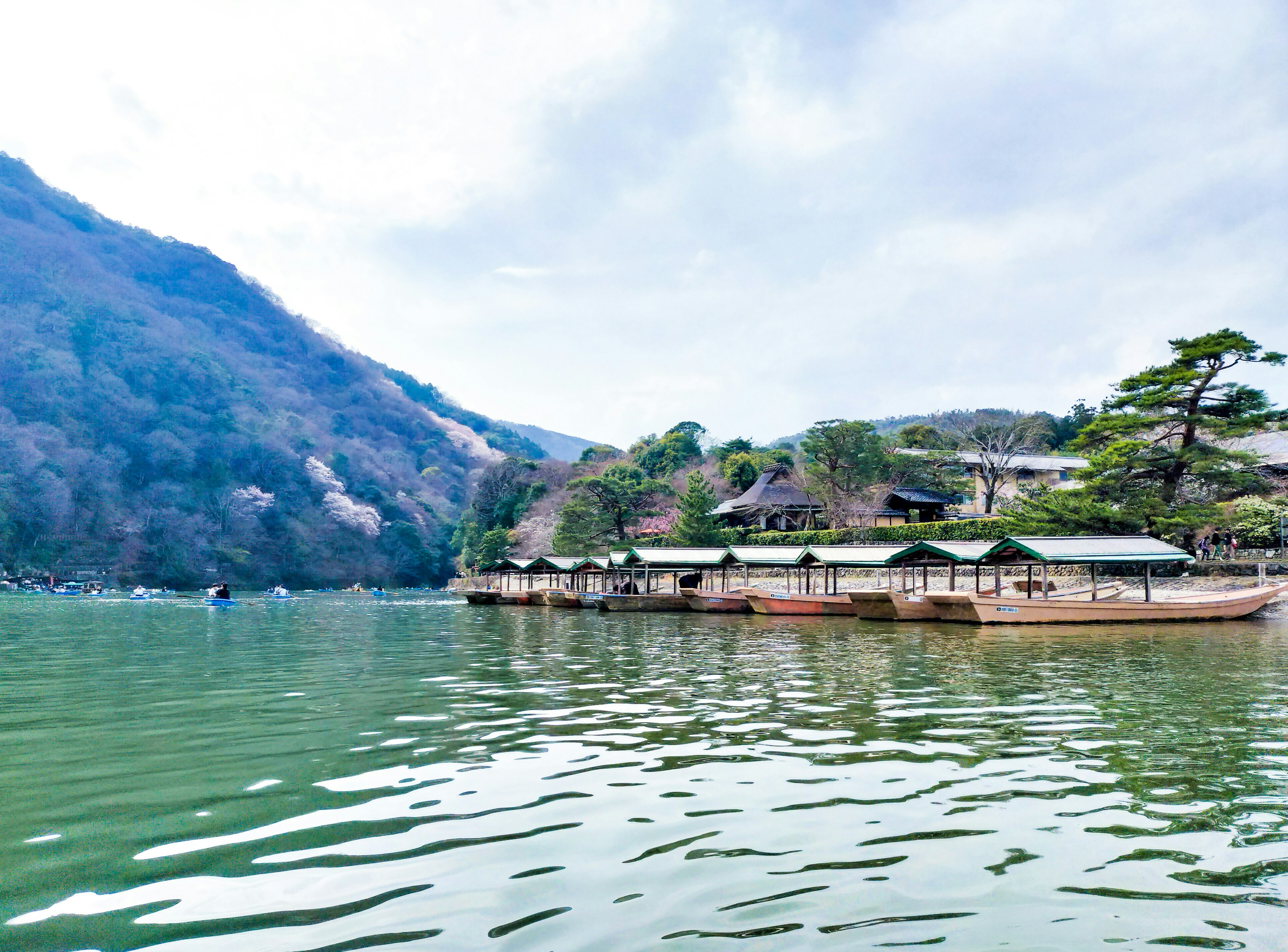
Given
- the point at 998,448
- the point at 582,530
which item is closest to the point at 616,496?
the point at 582,530

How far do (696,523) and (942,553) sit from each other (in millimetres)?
22611

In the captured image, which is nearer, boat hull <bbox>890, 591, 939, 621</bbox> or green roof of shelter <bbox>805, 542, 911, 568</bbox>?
boat hull <bbox>890, 591, 939, 621</bbox>

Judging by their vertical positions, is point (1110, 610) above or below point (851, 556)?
below

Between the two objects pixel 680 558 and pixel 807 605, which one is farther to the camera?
pixel 680 558

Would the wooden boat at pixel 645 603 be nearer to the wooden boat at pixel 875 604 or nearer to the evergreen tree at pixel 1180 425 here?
the wooden boat at pixel 875 604

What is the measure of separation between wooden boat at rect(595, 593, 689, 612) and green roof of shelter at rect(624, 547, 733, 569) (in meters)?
1.66

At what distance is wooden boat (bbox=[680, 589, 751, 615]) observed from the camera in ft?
116

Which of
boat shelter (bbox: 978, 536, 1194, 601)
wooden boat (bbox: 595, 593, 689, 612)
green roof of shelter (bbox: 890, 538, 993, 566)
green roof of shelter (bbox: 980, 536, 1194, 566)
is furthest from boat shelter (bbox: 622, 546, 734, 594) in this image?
green roof of shelter (bbox: 980, 536, 1194, 566)

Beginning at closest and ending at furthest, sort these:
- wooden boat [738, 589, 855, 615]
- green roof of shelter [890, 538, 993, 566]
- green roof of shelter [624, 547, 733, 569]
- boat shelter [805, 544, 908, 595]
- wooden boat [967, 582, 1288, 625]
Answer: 1. wooden boat [967, 582, 1288, 625]
2. green roof of shelter [890, 538, 993, 566]
3. boat shelter [805, 544, 908, 595]
4. wooden boat [738, 589, 855, 615]
5. green roof of shelter [624, 547, 733, 569]

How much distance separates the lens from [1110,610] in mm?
26109

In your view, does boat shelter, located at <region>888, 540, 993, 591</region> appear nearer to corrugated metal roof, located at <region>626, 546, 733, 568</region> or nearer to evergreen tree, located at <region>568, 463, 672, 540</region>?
corrugated metal roof, located at <region>626, 546, 733, 568</region>

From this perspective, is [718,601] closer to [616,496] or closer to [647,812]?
[616,496]

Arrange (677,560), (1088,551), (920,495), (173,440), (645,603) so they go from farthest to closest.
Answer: (173,440), (920,495), (677,560), (645,603), (1088,551)

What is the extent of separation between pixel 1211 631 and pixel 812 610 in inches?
532
